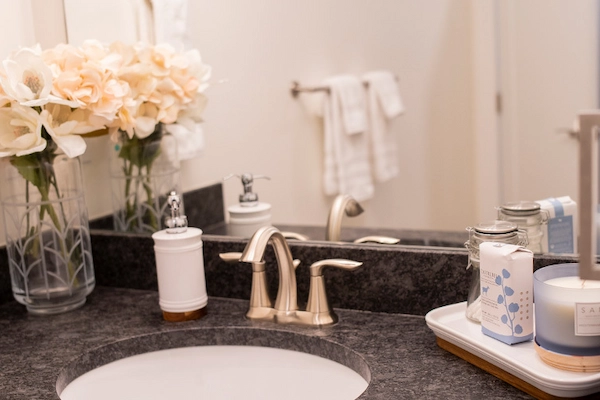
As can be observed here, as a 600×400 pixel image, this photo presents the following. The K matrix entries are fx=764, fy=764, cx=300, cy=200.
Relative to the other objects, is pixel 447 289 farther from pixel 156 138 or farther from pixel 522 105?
pixel 156 138

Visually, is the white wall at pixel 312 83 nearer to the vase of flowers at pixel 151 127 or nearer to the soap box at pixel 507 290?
the vase of flowers at pixel 151 127

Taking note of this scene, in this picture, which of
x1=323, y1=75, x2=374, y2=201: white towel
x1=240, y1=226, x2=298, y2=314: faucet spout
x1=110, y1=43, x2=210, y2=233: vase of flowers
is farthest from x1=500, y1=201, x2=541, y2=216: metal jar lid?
x1=110, y1=43, x2=210, y2=233: vase of flowers

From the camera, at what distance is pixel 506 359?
3.47ft

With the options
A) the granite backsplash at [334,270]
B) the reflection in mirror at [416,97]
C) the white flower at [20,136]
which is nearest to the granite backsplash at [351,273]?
the granite backsplash at [334,270]

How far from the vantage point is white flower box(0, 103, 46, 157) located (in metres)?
1.35

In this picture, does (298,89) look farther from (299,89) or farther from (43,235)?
(43,235)

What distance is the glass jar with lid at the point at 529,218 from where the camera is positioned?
129cm

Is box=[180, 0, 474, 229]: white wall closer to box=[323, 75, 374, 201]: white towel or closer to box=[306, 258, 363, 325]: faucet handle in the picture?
box=[323, 75, 374, 201]: white towel

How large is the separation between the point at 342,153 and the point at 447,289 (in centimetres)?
41

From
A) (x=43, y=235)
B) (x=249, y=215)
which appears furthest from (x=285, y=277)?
(x=43, y=235)

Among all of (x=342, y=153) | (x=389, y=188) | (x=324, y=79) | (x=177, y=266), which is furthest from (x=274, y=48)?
(x=177, y=266)

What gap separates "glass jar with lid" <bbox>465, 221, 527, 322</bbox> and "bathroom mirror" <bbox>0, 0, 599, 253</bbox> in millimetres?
170

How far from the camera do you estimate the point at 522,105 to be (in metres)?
1.33

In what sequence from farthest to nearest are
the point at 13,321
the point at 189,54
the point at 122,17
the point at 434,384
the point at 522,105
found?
the point at 122,17, the point at 189,54, the point at 13,321, the point at 522,105, the point at 434,384
